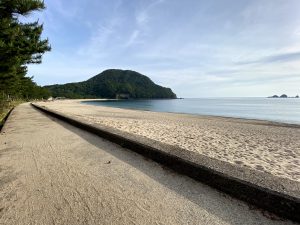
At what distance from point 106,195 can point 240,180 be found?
1.94 meters

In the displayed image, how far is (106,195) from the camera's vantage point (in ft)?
11.2

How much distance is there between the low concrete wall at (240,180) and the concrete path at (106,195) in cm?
15

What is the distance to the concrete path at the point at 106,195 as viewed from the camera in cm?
280

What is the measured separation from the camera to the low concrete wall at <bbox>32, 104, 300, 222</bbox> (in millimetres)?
2807

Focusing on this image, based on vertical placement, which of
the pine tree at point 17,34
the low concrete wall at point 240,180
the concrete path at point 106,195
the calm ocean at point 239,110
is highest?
the pine tree at point 17,34

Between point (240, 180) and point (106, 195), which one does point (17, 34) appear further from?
point (240, 180)

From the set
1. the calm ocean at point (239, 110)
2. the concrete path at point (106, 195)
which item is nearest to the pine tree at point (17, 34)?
the concrete path at point (106, 195)

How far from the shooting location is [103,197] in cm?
334

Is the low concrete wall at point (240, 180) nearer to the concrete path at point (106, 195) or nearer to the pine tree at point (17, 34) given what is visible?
the concrete path at point (106, 195)

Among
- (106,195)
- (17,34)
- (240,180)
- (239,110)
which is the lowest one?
(239,110)

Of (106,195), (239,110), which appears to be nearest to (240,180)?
(106,195)

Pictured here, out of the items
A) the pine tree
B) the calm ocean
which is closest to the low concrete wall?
the pine tree

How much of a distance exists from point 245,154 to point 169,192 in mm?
3860

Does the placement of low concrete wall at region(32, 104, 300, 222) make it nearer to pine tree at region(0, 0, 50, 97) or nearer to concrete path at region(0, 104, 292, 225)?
concrete path at region(0, 104, 292, 225)
